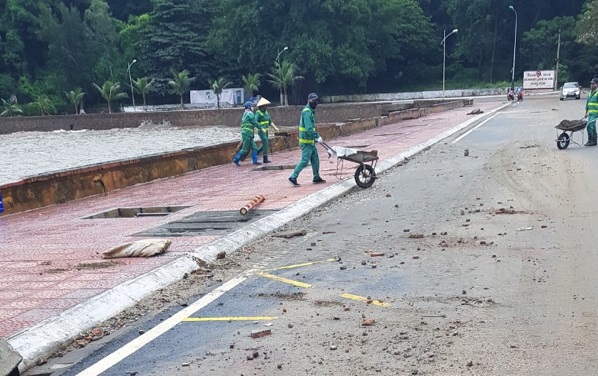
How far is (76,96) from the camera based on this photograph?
264 ft

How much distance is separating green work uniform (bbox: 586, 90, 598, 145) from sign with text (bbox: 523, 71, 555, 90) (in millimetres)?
55321

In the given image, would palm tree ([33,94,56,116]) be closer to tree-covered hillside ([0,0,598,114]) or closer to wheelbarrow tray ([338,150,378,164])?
tree-covered hillside ([0,0,598,114])

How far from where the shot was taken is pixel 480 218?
8.96 metres

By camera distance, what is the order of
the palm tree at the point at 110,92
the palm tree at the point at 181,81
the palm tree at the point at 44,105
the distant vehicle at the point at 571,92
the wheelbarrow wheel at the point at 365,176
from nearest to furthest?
the wheelbarrow wheel at the point at 365,176, the distant vehicle at the point at 571,92, the palm tree at the point at 181,81, the palm tree at the point at 110,92, the palm tree at the point at 44,105

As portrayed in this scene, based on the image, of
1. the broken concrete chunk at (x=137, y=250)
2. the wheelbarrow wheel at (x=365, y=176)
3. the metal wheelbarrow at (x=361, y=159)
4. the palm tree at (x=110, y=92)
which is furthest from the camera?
the palm tree at (x=110, y=92)

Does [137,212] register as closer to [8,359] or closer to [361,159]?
[361,159]

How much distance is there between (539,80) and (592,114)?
5584cm

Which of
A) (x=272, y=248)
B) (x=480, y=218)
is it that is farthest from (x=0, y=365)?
(x=480, y=218)

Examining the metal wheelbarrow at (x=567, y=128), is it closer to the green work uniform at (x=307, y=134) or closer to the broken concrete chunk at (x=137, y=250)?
the green work uniform at (x=307, y=134)

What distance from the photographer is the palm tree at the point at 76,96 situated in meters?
79.7

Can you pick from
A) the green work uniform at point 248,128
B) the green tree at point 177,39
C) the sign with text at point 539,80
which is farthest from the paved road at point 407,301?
the green tree at point 177,39

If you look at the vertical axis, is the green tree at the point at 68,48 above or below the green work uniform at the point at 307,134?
above

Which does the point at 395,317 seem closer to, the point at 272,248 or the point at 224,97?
the point at 272,248

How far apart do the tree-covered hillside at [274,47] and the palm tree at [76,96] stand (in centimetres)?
22
